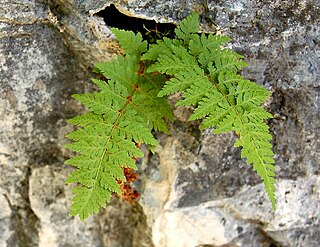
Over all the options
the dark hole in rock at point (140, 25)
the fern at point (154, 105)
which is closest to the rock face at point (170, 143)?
the dark hole in rock at point (140, 25)

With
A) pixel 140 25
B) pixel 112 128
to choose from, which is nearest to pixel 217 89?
pixel 112 128

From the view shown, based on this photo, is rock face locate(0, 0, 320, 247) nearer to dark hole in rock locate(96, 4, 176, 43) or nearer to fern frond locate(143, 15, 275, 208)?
dark hole in rock locate(96, 4, 176, 43)

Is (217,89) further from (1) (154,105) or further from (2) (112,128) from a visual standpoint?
(2) (112,128)

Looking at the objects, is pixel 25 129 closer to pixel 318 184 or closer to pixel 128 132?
pixel 128 132

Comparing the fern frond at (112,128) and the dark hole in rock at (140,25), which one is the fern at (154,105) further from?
the dark hole in rock at (140,25)

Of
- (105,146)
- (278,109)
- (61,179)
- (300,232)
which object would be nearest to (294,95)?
(278,109)
